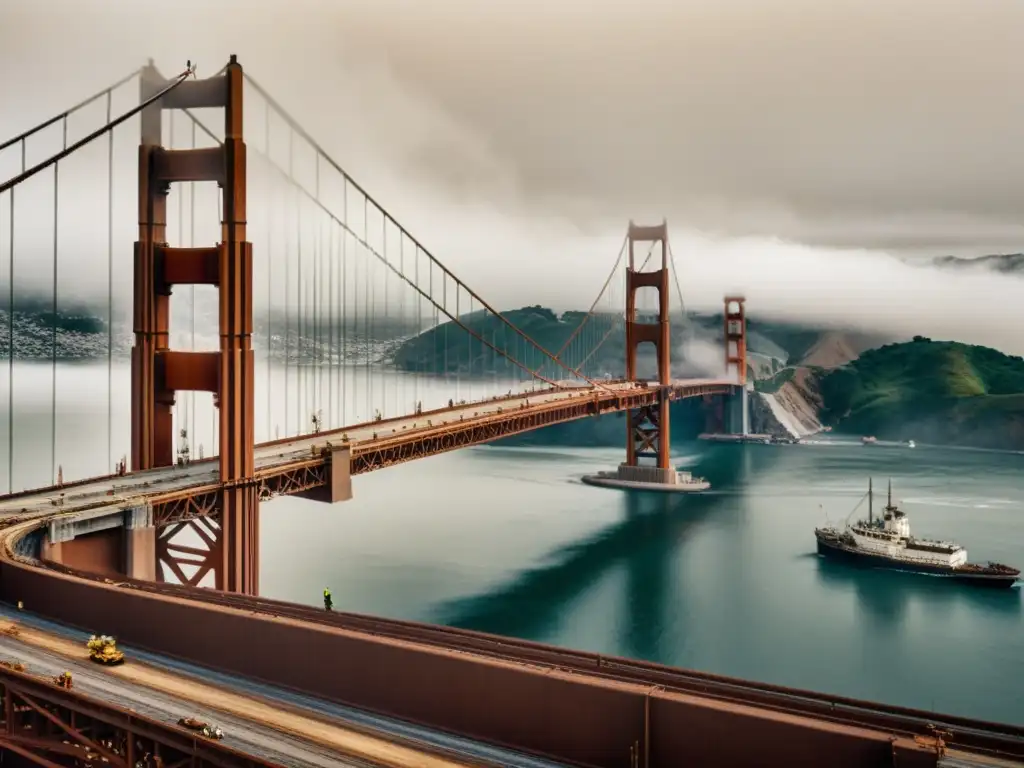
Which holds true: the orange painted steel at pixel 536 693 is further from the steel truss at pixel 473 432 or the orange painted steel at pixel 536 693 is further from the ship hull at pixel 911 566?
the ship hull at pixel 911 566

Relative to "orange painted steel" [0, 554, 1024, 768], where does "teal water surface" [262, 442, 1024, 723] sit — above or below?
below

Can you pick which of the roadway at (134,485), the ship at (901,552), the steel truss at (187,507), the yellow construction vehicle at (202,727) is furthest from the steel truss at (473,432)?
the yellow construction vehicle at (202,727)

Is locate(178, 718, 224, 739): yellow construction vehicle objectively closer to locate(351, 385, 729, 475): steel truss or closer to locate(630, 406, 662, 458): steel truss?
locate(351, 385, 729, 475): steel truss

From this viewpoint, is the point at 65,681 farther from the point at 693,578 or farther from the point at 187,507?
the point at 693,578

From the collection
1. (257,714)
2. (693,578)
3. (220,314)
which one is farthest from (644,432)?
(257,714)

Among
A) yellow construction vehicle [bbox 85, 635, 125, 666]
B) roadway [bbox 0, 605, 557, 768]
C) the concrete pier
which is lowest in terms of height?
the concrete pier

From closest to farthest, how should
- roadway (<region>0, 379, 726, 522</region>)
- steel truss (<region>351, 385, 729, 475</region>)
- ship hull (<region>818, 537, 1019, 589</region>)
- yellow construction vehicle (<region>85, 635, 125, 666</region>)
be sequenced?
1. yellow construction vehicle (<region>85, 635, 125, 666</region>)
2. roadway (<region>0, 379, 726, 522</region>)
3. steel truss (<region>351, 385, 729, 475</region>)
4. ship hull (<region>818, 537, 1019, 589</region>)

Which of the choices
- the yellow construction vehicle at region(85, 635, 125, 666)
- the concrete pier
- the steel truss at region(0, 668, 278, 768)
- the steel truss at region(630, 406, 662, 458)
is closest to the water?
the concrete pier
